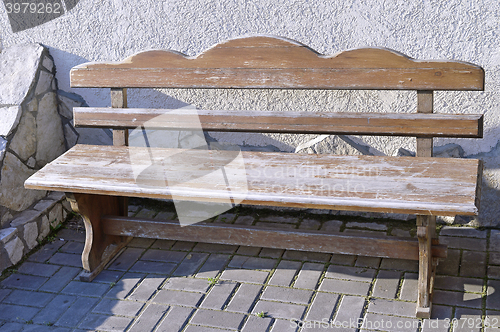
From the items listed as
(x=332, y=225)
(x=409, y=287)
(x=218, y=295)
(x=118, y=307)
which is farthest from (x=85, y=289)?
(x=409, y=287)

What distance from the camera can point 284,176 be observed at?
2561 mm

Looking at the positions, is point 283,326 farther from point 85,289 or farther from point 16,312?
point 16,312

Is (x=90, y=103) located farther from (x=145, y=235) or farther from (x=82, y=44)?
(x=145, y=235)

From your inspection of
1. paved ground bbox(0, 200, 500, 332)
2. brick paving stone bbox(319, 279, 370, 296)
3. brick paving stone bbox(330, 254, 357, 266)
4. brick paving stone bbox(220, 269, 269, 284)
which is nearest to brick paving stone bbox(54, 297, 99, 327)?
paved ground bbox(0, 200, 500, 332)

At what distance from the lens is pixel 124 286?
2.83 m

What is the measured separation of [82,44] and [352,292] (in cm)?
240

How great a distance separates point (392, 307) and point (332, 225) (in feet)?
2.98

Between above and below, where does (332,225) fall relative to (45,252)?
below

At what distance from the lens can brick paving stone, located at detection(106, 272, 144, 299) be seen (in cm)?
275

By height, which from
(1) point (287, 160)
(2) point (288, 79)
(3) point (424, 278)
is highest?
(2) point (288, 79)

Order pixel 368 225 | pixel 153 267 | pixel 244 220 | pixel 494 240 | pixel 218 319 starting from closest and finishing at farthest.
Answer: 1. pixel 218 319
2. pixel 153 267
3. pixel 494 240
4. pixel 368 225
5. pixel 244 220

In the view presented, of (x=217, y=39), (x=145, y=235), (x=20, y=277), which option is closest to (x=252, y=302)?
(x=145, y=235)

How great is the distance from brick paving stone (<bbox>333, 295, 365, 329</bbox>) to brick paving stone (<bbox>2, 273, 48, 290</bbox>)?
1.62m

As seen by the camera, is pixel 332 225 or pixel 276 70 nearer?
pixel 276 70
